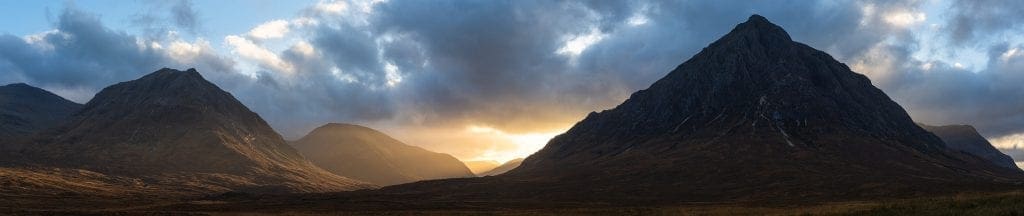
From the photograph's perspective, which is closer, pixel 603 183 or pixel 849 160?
pixel 603 183

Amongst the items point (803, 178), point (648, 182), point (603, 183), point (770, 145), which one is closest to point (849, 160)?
point (770, 145)

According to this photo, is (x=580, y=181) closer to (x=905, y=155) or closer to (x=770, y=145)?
(x=770, y=145)

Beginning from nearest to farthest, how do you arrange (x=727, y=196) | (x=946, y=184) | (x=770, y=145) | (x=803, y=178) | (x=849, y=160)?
(x=946, y=184), (x=727, y=196), (x=803, y=178), (x=849, y=160), (x=770, y=145)

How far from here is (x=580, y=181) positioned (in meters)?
177

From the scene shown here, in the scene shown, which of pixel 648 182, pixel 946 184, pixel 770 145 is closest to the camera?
pixel 946 184

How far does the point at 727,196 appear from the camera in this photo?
429 ft

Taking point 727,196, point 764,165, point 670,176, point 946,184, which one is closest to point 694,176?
point 670,176

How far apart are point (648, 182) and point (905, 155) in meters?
83.2

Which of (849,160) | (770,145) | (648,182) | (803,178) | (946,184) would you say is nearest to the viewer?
(946,184)

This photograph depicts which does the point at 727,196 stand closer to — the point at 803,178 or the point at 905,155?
the point at 803,178

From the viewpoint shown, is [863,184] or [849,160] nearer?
[863,184]

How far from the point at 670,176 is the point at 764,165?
2475cm

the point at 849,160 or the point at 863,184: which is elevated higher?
the point at 849,160

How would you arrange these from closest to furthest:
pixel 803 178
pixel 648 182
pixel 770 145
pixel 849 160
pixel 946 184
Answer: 1. pixel 946 184
2. pixel 803 178
3. pixel 648 182
4. pixel 849 160
5. pixel 770 145
